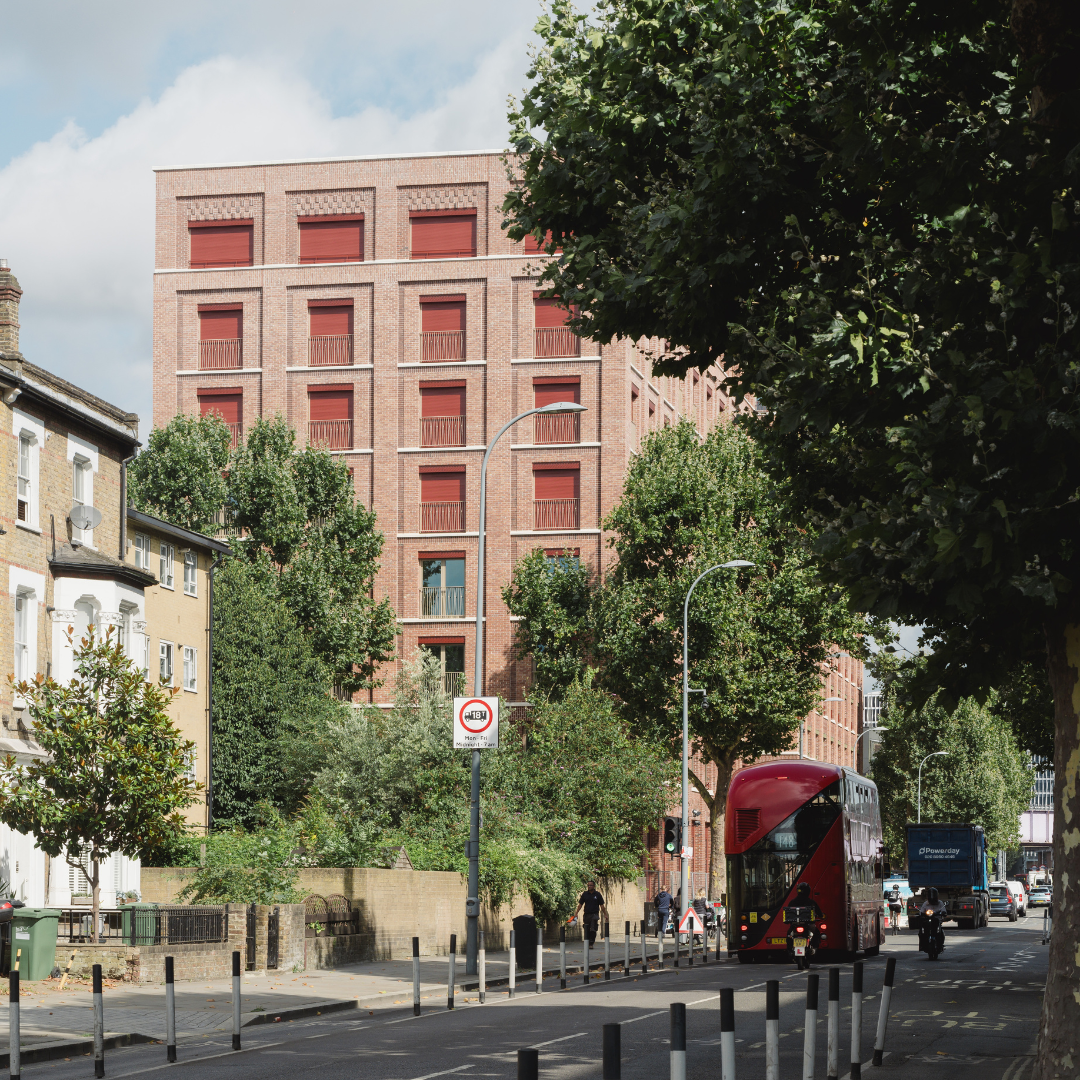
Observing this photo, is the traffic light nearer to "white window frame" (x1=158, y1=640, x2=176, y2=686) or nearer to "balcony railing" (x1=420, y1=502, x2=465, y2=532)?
"white window frame" (x1=158, y1=640, x2=176, y2=686)

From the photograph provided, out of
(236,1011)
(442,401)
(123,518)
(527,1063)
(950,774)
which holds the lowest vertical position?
(950,774)

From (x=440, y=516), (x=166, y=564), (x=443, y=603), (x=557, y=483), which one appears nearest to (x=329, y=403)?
(x=440, y=516)

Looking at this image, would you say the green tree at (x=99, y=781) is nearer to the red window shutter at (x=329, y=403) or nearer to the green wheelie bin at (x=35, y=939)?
the green wheelie bin at (x=35, y=939)

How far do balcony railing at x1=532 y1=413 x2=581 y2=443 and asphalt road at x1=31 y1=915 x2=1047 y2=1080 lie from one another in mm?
33203

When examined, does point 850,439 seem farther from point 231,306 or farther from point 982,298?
point 231,306

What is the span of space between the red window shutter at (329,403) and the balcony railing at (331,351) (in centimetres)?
98

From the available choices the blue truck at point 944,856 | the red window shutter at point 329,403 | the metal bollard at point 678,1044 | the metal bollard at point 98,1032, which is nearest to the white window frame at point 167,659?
the red window shutter at point 329,403

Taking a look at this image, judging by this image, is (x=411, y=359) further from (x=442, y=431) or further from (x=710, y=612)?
(x=710, y=612)

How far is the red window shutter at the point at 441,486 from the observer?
58531 millimetres

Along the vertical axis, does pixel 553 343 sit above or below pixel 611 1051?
above

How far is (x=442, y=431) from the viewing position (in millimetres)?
58688

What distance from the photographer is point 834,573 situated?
37.9 ft

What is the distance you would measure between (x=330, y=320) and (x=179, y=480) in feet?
36.4

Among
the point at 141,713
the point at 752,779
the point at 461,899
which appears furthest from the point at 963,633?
the point at 461,899
